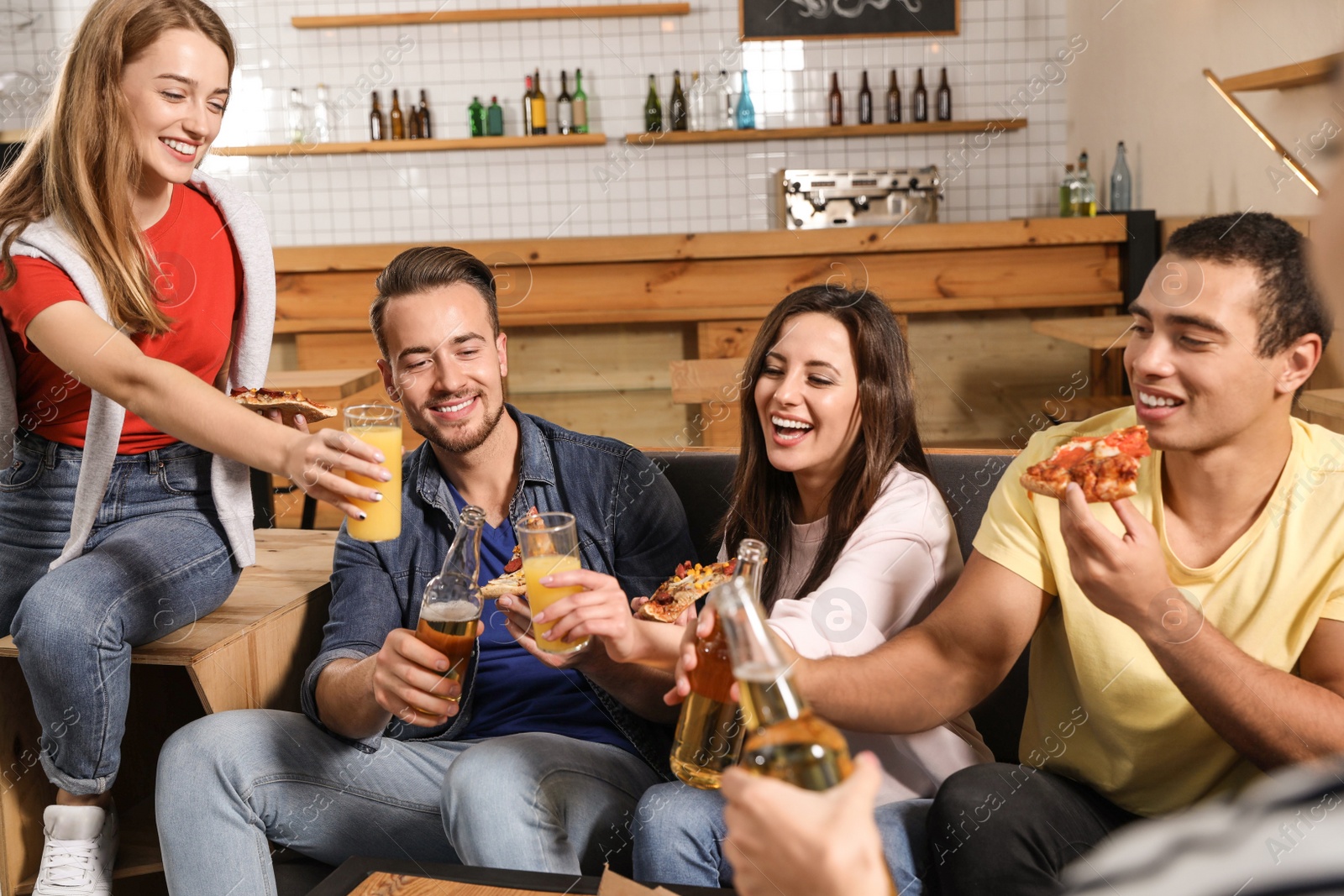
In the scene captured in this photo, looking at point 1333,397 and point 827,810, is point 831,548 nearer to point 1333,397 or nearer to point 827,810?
point 827,810

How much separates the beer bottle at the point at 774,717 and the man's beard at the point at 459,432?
115cm

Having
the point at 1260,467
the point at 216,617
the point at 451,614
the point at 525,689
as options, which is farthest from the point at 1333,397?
the point at 216,617

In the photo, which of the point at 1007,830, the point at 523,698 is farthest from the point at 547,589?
the point at 1007,830

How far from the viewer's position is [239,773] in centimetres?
158

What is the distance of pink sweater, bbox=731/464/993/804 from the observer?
147 cm

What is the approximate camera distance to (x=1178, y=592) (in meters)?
1.20

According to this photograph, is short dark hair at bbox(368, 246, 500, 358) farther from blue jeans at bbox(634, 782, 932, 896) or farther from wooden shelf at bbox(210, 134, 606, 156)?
wooden shelf at bbox(210, 134, 606, 156)

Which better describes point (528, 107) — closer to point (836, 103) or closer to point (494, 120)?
point (494, 120)

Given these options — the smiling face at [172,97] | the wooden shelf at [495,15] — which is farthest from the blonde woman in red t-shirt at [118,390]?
the wooden shelf at [495,15]

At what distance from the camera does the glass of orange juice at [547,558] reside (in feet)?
4.17

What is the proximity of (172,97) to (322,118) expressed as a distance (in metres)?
3.75

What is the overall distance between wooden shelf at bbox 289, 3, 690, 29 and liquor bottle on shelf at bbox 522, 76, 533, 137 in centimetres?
29

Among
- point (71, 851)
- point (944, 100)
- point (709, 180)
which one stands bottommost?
point (71, 851)

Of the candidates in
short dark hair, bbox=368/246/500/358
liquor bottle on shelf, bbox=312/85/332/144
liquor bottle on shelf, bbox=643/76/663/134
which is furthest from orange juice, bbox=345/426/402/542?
liquor bottle on shelf, bbox=312/85/332/144
